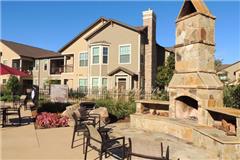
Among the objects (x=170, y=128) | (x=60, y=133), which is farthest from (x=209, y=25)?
(x=60, y=133)

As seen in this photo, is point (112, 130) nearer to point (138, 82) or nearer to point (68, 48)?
point (138, 82)

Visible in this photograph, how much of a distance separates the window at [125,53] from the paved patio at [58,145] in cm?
1811

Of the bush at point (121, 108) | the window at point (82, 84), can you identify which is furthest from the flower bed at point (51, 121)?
the window at point (82, 84)

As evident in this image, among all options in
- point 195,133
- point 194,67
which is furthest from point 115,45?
point 195,133

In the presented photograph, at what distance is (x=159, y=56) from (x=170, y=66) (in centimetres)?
401

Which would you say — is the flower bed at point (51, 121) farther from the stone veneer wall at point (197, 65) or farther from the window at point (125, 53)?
the window at point (125, 53)

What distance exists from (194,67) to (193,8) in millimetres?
2607

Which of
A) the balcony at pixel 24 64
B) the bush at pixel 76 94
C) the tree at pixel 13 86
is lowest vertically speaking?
A: the bush at pixel 76 94

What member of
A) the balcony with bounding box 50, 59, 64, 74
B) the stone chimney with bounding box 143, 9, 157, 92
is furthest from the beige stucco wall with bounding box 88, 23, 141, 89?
the balcony with bounding box 50, 59, 64, 74

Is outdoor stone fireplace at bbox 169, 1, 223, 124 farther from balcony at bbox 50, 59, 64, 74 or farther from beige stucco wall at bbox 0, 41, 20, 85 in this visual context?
beige stucco wall at bbox 0, 41, 20, 85

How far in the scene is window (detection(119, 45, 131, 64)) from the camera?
2867 centimetres

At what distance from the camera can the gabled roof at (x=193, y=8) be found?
10.2 meters

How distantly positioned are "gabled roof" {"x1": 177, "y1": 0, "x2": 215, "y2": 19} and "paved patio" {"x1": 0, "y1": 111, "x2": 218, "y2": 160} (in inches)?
196

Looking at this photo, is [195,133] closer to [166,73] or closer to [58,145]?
[58,145]
